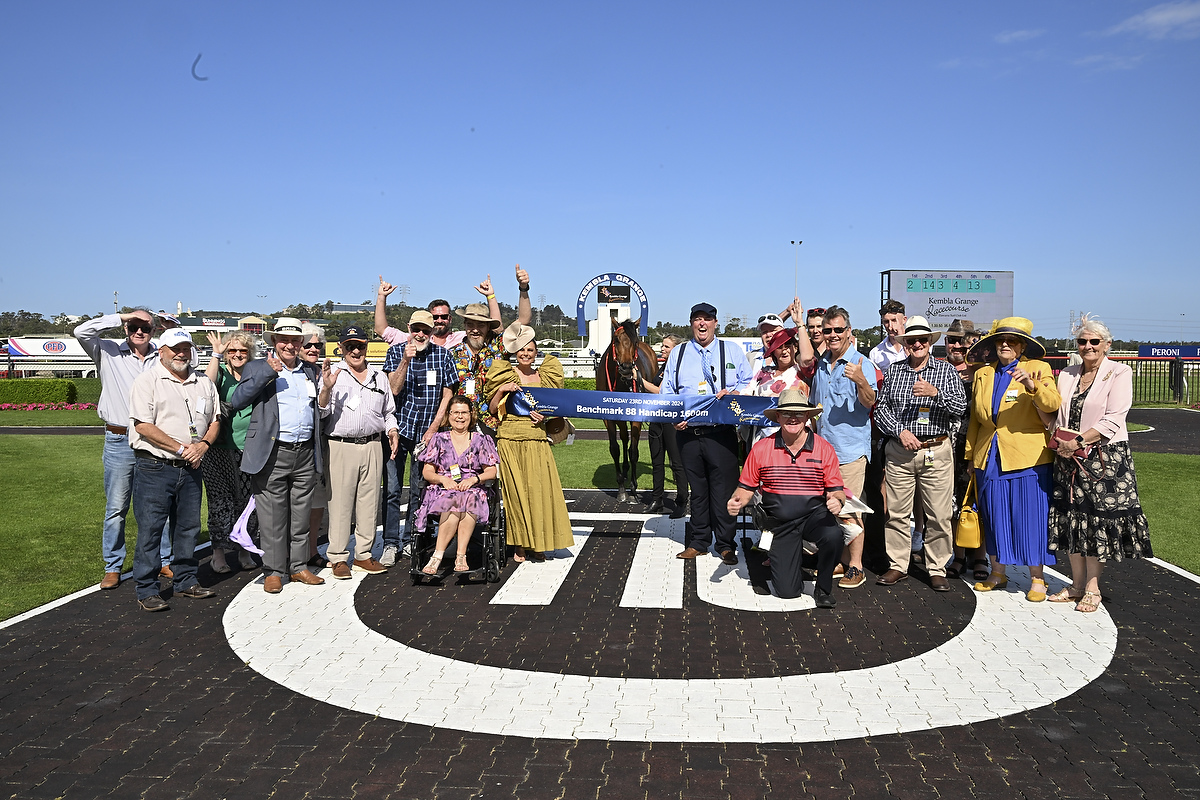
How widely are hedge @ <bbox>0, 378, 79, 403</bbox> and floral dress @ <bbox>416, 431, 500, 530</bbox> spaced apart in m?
29.8

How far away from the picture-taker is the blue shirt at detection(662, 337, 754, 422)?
7836mm

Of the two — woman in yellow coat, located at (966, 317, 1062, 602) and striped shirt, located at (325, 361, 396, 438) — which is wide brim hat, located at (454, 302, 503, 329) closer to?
striped shirt, located at (325, 361, 396, 438)

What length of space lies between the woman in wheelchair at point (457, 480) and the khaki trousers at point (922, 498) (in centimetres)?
343

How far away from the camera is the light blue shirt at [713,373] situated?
7.84m

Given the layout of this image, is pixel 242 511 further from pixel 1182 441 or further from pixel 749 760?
pixel 1182 441

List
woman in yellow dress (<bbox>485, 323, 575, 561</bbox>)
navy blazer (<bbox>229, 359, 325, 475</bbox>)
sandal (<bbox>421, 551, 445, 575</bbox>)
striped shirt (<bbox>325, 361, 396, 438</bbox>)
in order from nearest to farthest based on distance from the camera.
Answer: navy blazer (<bbox>229, 359, 325, 475</bbox>)
sandal (<bbox>421, 551, 445, 575</bbox>)
striped shirt (<bbox>325, 361, 396, 438</bbox>)
woman in yellow dress (<bbox>485, 323, 575, 561</bbox>)

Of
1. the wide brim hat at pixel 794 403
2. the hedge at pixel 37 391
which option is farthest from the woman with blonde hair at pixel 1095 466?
the hedge at pixel 37 391

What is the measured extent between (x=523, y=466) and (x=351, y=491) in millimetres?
1558

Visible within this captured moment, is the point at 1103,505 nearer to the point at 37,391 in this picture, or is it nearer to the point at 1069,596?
the point at 1069,596

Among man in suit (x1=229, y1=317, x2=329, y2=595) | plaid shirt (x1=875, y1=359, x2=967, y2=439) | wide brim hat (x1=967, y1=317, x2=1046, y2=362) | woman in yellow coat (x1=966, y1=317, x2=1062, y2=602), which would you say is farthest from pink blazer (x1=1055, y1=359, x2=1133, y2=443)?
man in suit (x1=229, y1=317, x2=329, y2=595)

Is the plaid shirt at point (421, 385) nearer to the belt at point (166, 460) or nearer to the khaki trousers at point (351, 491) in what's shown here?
the khaki trousers at point (351, 491)

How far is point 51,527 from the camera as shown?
9.35 m

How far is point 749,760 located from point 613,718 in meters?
0.79

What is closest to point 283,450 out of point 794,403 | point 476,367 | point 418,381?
point 418,381
